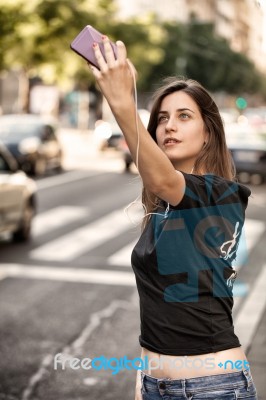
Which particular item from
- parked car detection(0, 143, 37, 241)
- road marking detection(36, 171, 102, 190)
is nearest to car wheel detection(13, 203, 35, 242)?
parked car detection(0, 143, 37, 241)

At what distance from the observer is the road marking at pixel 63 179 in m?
20.5

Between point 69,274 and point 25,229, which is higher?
point 69,274

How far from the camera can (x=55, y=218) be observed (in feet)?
47.6

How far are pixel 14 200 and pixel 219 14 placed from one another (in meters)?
125

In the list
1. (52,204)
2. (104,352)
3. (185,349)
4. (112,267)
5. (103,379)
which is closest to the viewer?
(185,349)

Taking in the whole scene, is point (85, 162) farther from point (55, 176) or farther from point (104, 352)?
point (104, 352)

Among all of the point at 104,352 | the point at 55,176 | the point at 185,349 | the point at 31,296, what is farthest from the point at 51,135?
the point at 185,349

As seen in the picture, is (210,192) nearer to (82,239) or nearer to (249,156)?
(82,239)

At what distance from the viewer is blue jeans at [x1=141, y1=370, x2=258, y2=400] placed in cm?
243

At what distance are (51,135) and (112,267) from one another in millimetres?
13522

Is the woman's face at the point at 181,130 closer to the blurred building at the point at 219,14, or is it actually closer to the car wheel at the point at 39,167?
the car wheel at the point at 39,167

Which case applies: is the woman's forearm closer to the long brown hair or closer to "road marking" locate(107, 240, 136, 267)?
the long brown hair

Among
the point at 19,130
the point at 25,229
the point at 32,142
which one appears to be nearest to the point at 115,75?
the point at 25,229

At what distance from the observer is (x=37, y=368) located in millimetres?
5914
